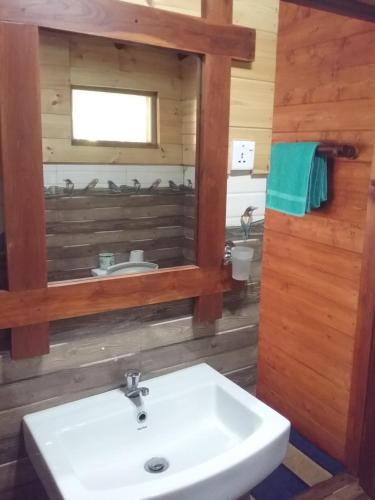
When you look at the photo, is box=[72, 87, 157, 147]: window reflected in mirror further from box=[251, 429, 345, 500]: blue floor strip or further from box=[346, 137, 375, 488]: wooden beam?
box=[251, 429, 345, 500]: blue floor strip

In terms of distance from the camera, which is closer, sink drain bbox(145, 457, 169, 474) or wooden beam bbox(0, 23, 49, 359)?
wooden beam bbox(0, 23, 49, 359)

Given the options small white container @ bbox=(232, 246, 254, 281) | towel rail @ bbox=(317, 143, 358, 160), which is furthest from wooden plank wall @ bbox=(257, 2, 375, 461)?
small white container @ bbox=(232, 246, 254, 281)

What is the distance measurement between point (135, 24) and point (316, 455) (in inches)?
81.2

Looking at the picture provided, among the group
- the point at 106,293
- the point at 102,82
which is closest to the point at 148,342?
the point at 106,293

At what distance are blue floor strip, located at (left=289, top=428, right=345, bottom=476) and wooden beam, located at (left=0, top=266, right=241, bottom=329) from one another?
1.18 meters

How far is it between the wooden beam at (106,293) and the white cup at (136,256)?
0.11 m

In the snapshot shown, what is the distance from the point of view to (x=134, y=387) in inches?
53.7

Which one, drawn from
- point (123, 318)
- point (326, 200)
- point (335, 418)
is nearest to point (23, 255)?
point (123, 318)

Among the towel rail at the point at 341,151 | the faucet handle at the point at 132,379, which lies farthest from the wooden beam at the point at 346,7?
the faucet handle at the point at 132,379

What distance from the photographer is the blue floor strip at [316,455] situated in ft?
7.05

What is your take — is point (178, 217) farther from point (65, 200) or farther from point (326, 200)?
point (326, 200)

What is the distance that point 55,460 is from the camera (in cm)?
110

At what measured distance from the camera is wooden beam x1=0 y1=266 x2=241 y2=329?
1.21 m

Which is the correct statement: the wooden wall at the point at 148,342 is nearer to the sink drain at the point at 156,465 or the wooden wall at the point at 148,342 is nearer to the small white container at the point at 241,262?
the small white container at the point at 241,262
